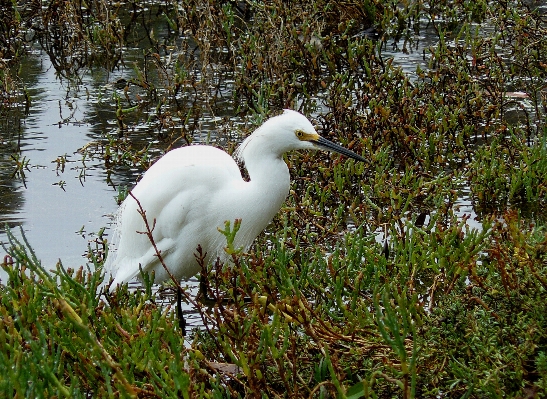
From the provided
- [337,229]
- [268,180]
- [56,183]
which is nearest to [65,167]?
[56,183]

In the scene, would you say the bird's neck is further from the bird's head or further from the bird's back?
the bird's back

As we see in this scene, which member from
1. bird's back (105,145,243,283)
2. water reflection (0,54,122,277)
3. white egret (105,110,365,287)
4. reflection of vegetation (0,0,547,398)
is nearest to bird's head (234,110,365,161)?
white egret (105,110,365,287)

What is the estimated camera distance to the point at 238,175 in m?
3.90

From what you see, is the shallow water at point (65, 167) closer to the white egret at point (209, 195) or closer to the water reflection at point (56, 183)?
the water reflection at point (56, 183)

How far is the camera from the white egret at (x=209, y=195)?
3617 mm

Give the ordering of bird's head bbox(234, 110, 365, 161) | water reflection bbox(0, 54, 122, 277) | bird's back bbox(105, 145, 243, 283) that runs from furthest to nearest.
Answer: water reflection bbox(0, 54, 122, 277), bird's back bbox(105, 145, 243, 283), bird's head bbox(234, 110, 365, 161)

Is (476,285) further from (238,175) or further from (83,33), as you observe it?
(83,33)

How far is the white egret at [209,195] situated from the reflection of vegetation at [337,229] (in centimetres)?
18

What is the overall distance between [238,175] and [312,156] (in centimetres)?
113

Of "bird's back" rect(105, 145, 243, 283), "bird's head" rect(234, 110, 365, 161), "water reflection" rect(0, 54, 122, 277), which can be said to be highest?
"bird's head" rect(234, 110, 365, 161)

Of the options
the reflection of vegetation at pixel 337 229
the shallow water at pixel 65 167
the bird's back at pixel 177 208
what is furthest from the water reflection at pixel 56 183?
the bird's back at pixel 177 208

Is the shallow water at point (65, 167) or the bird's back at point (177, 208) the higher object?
the bird's back at point (177, 208)

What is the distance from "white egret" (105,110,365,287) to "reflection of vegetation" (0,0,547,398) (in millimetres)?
179

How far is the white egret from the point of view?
11.9 feet
